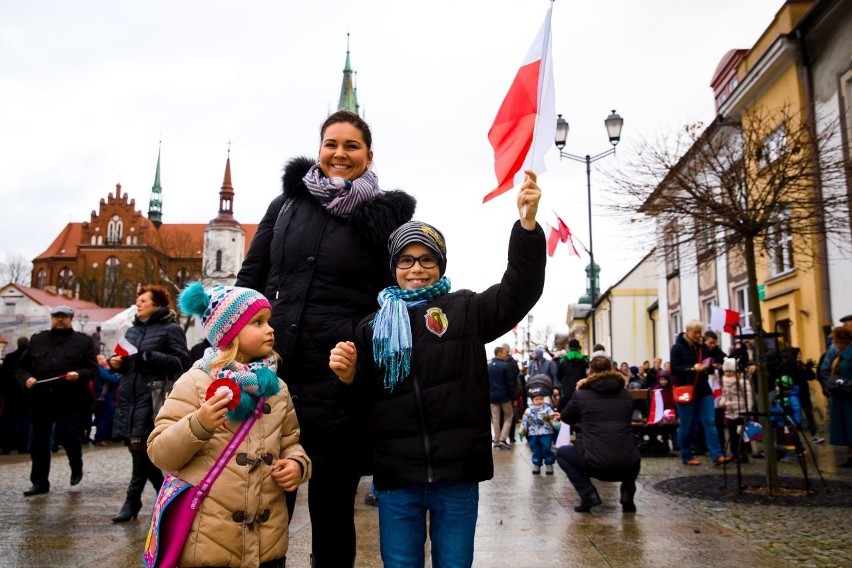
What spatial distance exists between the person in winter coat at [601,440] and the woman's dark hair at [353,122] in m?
4.29

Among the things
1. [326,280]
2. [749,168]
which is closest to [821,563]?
[326,280]

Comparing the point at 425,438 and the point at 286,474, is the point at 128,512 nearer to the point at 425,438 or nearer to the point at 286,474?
the point at 286,474

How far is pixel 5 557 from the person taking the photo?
191 inches

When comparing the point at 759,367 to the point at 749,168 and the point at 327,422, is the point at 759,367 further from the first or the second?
the point at 327,422

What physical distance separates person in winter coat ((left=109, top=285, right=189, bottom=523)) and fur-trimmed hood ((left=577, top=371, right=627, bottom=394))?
12.6 feet

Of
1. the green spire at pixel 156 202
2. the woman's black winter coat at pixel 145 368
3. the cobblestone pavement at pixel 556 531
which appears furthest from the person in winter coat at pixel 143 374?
the green spire at pixel 156 202

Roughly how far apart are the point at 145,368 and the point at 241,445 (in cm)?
403

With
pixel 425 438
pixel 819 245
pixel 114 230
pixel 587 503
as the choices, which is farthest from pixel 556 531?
pixel 114 230

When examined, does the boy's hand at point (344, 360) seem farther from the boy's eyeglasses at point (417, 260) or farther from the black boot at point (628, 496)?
the black boot at point (628, 496)

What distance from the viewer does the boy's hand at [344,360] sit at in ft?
9.11

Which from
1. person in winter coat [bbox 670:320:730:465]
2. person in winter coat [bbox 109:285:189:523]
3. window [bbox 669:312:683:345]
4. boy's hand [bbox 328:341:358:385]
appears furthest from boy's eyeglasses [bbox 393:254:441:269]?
window [bbox 669:312:683:345]

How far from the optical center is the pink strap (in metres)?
2.73

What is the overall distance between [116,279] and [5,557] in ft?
259

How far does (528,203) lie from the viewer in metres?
2.76
